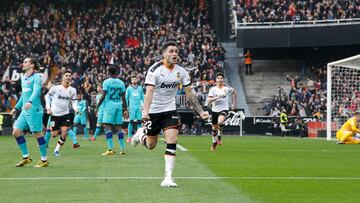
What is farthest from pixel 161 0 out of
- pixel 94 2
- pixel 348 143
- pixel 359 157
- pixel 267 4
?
pixel 359 157

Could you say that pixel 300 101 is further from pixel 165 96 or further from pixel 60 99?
pixel 165 96

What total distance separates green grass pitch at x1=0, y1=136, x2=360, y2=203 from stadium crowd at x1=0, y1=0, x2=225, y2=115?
2504 cm

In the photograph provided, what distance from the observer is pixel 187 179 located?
42.3ft

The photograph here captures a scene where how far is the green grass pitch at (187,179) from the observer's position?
413 inches

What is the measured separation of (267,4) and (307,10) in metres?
2.73

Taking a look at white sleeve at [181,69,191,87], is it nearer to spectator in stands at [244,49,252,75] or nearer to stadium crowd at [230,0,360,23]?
stadium crowd at [230,0,360,23]

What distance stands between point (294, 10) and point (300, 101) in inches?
281

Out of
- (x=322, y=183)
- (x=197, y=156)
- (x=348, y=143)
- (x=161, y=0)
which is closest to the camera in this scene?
(x=322, y=183)

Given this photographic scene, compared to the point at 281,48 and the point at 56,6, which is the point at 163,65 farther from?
the point at 56,6

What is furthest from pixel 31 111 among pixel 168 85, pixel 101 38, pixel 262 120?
pixel 101 38

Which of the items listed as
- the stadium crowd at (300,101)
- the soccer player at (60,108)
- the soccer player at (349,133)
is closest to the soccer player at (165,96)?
the soccer player at (60,108)

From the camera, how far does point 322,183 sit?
12.5 meters

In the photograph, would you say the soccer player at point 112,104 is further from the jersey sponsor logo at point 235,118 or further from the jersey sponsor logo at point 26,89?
the jersey sponsor logo at point 235,118

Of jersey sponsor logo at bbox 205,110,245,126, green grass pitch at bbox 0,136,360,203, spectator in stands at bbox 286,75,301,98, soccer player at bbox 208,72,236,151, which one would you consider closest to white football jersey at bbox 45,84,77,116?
green grass pitch at bbox 0,136,360,203
